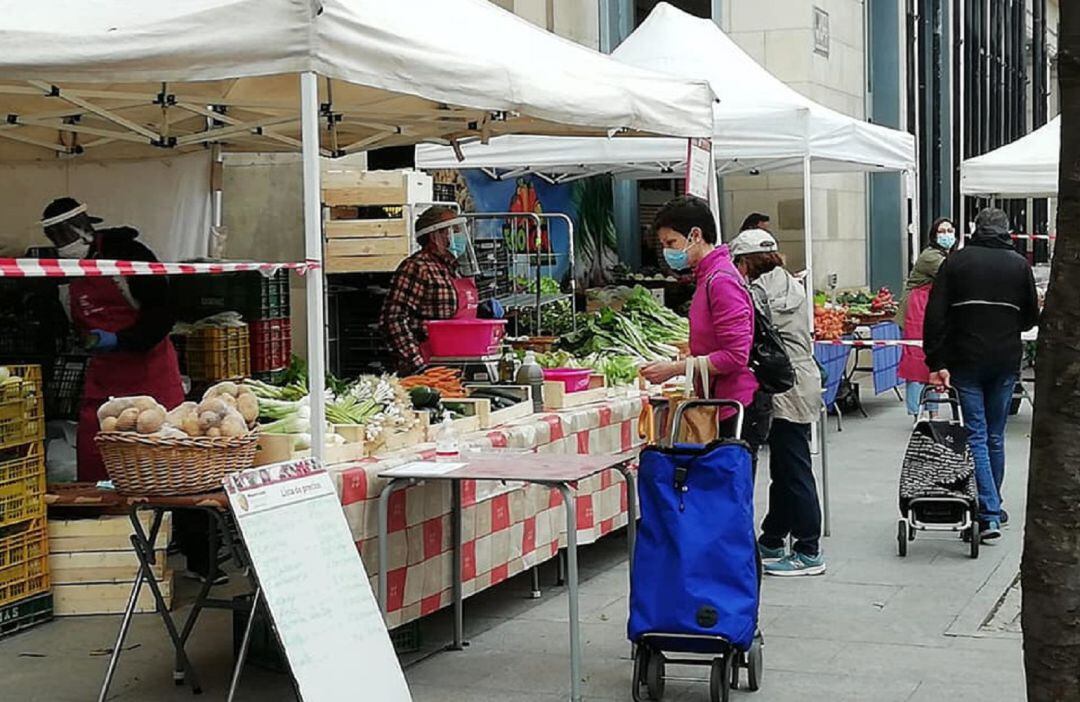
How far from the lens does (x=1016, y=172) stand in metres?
15.9

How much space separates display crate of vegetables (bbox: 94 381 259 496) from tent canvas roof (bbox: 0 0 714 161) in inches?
48.6

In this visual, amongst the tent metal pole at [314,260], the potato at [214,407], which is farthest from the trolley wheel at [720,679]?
the potato at [214,407]

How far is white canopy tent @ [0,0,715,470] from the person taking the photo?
5621 millimetres

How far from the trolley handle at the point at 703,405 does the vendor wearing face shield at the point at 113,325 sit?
110 inches

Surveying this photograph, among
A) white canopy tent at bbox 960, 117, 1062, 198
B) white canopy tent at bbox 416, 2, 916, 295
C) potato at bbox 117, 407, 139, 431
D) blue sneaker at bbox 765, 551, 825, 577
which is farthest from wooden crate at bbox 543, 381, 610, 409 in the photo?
white canopy tent at bbox 960, 117, 1062, 198

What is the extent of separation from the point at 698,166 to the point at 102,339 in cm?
369

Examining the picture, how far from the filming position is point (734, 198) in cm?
1933

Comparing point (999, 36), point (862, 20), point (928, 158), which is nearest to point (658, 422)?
point (862, 20)

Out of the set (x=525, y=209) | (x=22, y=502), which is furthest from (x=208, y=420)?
(x=525, y=209)

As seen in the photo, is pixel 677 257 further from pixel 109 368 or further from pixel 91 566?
pixel 91 566

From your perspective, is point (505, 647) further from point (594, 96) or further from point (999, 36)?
point (999, 36)

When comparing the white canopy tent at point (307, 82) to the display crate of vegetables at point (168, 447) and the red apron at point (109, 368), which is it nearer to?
the display crate of vegetables at point (168, 447)

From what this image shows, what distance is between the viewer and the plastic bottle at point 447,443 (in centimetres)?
691

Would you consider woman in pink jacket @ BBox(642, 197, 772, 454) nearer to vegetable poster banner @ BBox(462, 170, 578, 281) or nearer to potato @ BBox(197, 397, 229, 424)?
potato @ BBox(197, 397, 229, 424)
